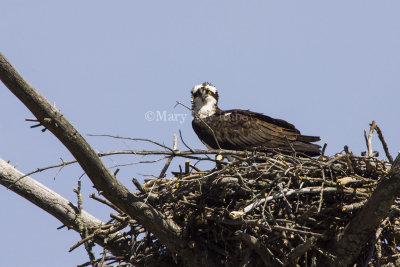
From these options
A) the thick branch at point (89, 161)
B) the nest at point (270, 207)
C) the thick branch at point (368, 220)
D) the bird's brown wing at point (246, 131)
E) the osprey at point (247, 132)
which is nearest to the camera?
the thick branch at point (89, 161)

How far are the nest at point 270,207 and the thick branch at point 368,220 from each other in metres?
0.14

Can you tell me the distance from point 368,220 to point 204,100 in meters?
4.23

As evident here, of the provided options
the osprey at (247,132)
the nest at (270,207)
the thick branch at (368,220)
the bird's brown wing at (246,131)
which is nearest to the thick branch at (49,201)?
the nest at (270,207)

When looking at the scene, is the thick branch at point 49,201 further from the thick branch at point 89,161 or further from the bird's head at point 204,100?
the bird's head at point 204,100

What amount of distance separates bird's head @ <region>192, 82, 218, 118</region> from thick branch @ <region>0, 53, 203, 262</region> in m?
3.37

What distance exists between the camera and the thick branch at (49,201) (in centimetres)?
535

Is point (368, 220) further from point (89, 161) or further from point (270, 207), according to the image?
point (89, 161)

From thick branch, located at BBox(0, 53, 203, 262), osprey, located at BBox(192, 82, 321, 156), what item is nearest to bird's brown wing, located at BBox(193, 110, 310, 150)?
osprey, located at BBox(192, 82, 321, 156)

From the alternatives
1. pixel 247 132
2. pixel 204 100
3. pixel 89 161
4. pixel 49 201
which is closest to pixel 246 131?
pixel 247 132

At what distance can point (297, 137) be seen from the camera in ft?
23.8

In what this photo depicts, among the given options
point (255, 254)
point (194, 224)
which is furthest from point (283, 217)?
point (194, 224)

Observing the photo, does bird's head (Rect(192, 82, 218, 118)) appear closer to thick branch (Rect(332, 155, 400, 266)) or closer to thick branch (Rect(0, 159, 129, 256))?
thick branch (Rect(0, 159, 129, 256))

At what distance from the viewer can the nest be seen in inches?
191

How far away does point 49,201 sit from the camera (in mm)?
5387
